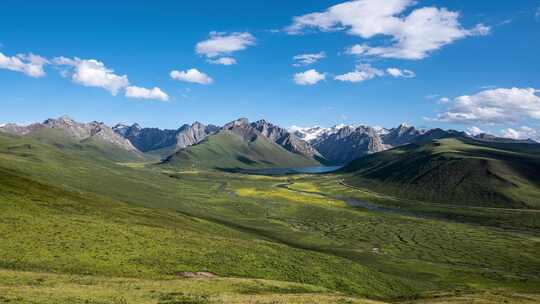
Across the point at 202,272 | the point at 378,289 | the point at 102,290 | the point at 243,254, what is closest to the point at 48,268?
the point at 102,290

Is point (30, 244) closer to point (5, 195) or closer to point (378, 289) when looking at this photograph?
point (5, 195)

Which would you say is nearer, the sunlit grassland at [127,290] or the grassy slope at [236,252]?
the sunlit grassland at [127,290]

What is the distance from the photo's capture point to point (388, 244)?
129m

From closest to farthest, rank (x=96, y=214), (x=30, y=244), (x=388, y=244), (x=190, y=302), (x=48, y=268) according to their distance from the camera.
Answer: (x=190, y=302)
(x=48, y=268)
(x=30, y=244)
(x=96, y=214)
(x=388, y=244)

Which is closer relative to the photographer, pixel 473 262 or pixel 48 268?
pixel 48 268

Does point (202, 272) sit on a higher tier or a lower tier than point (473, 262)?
higher

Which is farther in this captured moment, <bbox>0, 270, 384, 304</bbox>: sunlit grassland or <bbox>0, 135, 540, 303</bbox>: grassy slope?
<bbox>0, 135, 540, 303</bbox>: grassy slope

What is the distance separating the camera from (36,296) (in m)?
34.8

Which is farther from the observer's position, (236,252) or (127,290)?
(236,252)

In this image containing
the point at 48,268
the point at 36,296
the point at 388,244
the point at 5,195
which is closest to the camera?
the point at 36,296

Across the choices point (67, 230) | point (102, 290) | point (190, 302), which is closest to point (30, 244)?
point (67, 230)

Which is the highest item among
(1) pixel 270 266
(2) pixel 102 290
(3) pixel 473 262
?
(2) pixel 102 290

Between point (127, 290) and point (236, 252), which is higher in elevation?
point (127, 290)

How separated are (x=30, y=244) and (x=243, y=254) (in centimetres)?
3471
